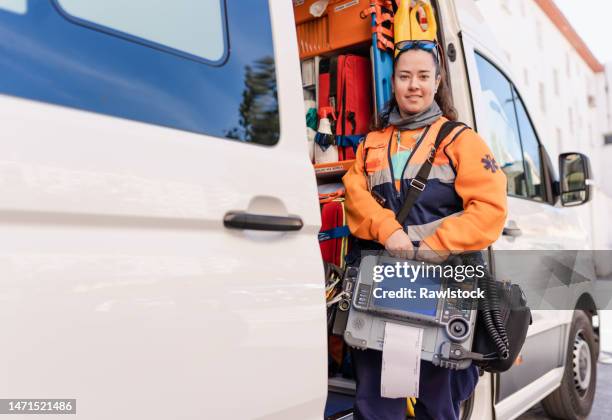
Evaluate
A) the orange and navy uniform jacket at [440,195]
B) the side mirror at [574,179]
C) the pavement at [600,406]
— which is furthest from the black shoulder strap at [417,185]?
the pavement at [600,406]

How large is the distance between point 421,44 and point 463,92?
0.44 metres

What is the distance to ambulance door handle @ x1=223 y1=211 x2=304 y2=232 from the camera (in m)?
1.27

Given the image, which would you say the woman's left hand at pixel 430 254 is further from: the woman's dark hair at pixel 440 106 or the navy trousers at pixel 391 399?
the woman's dark hair at pixel 440 106

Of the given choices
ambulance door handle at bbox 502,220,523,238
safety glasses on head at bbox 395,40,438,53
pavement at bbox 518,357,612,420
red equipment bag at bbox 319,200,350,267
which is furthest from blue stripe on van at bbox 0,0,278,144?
pavement at bbox 518,357,612,420

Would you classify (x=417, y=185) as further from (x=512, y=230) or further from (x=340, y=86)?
(x=340, y=86)

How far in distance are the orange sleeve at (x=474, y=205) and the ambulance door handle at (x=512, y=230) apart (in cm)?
70

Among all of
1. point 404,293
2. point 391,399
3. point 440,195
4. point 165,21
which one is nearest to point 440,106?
point 440,195

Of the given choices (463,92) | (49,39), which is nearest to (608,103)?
(463,92)

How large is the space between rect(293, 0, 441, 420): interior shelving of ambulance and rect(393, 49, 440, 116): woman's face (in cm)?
31

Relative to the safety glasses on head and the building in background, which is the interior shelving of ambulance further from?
the building in background

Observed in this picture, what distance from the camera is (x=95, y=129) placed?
1082 mm

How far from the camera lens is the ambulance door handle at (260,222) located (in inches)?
49.9

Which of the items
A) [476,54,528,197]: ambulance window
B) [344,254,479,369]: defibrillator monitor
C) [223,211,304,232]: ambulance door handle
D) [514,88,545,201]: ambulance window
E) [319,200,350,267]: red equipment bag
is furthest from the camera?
[514,88,545,201]: ambulance window

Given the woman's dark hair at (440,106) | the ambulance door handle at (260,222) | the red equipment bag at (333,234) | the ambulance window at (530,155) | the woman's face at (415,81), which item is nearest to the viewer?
the ambulance door handle at (260,222)
